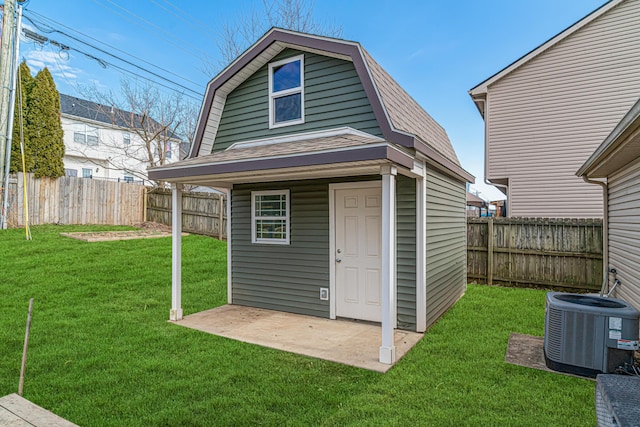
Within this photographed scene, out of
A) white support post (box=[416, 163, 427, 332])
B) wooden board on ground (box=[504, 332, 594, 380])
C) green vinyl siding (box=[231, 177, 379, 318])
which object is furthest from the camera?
green vinyl siding (box=[231, 177, 379, 318])

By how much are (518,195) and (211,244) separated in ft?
31.6

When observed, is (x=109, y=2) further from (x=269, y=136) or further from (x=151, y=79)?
(x=269, y=136)

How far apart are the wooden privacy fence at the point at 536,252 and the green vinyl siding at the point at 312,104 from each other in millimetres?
4802

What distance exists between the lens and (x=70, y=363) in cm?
378

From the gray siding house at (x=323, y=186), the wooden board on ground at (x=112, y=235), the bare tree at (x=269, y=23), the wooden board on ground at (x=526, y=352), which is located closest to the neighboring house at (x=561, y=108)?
the gray siding house at (x=323, y=186)

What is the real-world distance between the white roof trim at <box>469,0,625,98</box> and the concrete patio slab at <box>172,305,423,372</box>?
31.4 feet

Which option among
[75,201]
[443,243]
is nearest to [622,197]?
[443,243]

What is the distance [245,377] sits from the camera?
11.6ft

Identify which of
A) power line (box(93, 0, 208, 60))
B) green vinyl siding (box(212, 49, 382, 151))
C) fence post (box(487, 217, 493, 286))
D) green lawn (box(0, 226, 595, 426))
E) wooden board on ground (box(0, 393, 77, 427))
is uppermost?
power line (box(93, 0, 208, 60))

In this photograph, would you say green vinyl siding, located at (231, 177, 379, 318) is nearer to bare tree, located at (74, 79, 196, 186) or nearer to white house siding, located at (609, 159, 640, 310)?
white house siding, located at (609, 159, 640, 310)

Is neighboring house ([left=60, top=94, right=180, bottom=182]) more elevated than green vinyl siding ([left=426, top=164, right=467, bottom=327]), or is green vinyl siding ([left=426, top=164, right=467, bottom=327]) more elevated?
neighboring house ([left=60, top=94, right=180, bottom=182])

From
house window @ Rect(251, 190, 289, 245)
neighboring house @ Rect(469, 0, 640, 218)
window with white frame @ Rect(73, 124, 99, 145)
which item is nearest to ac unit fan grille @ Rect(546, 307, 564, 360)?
house window @ Rect(251, 190, 289, 245)

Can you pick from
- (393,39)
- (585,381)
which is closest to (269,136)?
(585,381)

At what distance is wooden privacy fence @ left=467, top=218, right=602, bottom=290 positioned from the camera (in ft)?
23.8
